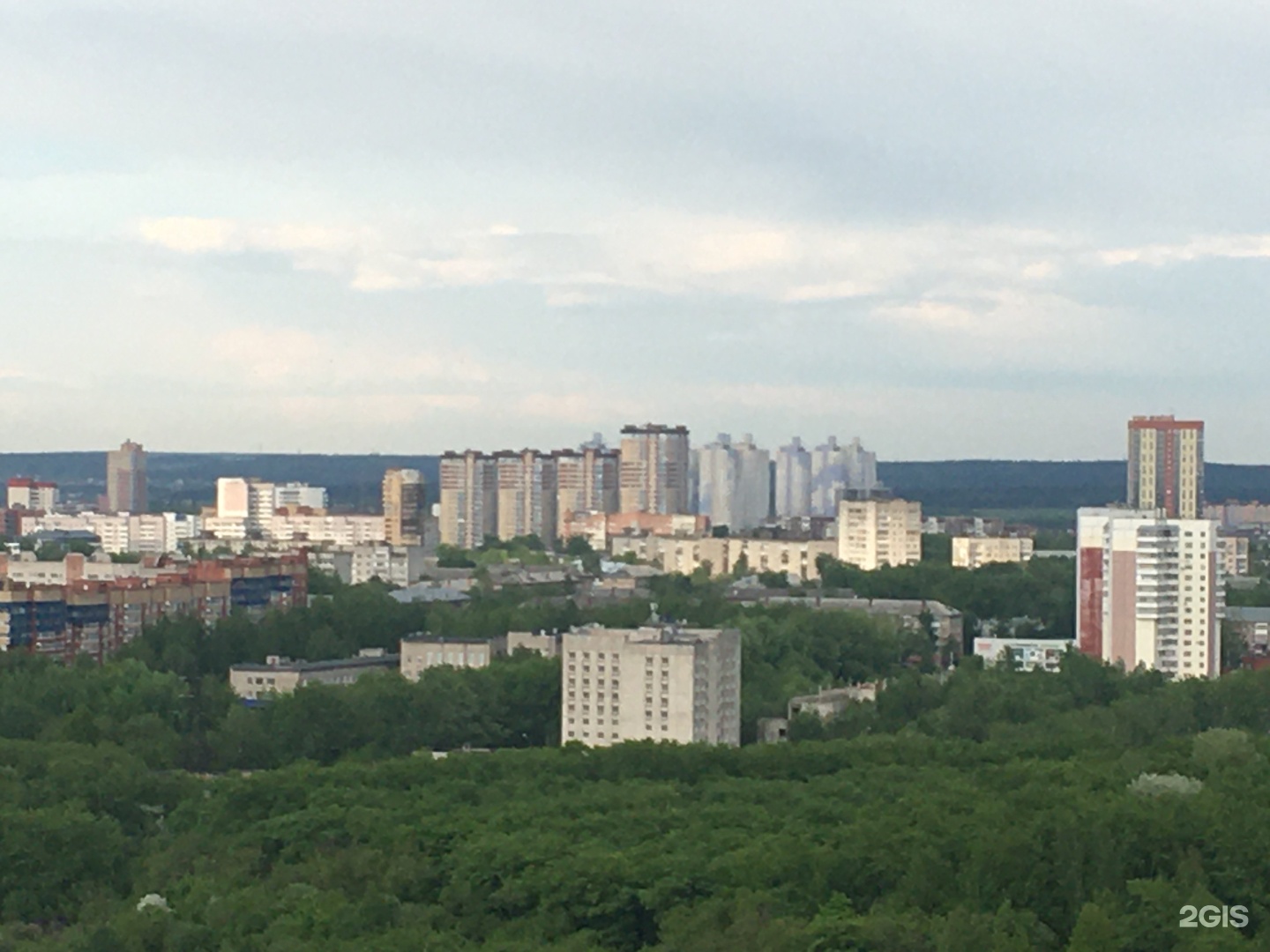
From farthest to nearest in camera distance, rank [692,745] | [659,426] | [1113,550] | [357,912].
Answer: [659,426], [1113,550], [692,745], [357,912]

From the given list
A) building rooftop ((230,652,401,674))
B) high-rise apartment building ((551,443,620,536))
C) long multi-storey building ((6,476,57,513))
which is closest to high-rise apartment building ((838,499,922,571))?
high-rise apartment building ((551,443,620,536))

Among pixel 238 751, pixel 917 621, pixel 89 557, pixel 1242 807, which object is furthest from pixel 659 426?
pixel 1242 807

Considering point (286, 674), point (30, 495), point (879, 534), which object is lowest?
point (286, 674)

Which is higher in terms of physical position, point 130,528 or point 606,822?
point 130,528

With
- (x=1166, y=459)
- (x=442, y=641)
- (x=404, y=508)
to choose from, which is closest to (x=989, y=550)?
(x=1166, y=459)

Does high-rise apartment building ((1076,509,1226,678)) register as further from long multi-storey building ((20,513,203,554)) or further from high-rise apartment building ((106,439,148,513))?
high-rise apartment building ((106,439,148,513))

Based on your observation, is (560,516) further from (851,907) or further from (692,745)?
(851,907)

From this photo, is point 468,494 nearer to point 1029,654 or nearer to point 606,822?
point 1029,654
